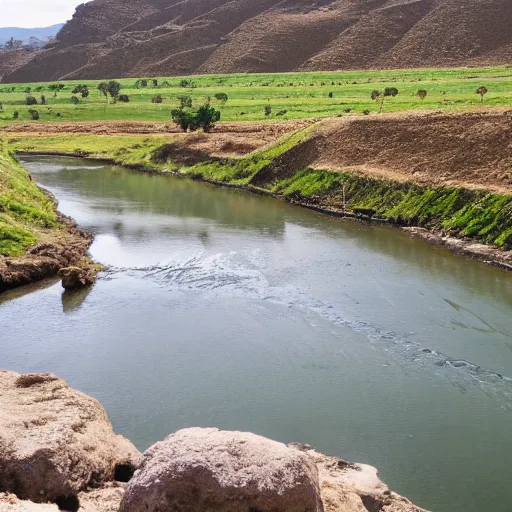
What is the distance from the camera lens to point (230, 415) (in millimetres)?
19016

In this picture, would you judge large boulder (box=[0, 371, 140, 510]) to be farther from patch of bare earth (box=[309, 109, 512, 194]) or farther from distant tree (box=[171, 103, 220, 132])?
distant tree (box=[171, 103, 220, 132])

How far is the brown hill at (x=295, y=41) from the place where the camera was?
13750 centimetres

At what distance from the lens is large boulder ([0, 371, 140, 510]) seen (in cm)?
1271

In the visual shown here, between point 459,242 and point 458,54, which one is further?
point 458,54

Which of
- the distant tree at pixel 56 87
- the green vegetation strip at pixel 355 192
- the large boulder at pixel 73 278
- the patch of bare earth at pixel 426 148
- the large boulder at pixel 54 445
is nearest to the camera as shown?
the large boulder at pixel 54 445

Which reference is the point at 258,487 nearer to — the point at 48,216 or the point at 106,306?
the point at 106,306

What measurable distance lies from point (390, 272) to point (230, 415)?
15439 mm

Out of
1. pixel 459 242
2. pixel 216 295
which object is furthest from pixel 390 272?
pixel 216 295

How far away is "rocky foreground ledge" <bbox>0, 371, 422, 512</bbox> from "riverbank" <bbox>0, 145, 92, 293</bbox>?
14.8 meters

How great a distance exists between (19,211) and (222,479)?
31.1 meters

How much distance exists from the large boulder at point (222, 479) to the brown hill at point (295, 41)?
12910 centimetres

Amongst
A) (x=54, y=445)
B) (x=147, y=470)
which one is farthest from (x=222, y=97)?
(x=147, y=470)

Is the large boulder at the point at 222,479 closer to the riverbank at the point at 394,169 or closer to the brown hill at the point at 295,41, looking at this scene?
the riverbank at the point at 394,169

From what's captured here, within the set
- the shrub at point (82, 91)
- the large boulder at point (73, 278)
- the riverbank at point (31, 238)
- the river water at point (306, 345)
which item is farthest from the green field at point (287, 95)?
the large boulder at point (73, 278)
